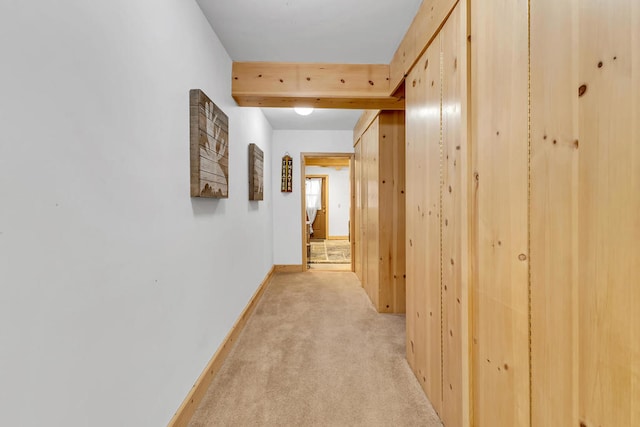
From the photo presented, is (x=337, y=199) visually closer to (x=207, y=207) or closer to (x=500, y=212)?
(x=207, y=207)

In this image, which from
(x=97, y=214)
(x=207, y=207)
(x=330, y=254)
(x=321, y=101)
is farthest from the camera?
(x=330, y=254)

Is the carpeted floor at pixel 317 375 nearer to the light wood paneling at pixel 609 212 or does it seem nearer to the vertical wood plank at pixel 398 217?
the vertical wood plank at pixel 398 217

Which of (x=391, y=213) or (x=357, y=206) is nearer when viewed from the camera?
(x=391, y=213)

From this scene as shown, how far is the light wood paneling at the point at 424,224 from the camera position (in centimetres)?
162

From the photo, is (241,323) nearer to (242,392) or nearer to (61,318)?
(242,392)

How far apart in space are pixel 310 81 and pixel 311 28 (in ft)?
1.69

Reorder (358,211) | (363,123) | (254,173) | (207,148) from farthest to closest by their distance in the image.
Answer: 1. (358,211)
2. (363,123)
3. (254,173)
4. (207,148)

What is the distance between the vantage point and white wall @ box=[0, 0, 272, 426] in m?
0.69

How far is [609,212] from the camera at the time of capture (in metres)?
0.67

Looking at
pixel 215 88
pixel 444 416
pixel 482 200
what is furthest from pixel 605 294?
pixel 215 88

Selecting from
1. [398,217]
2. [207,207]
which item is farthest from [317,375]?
[398,217]

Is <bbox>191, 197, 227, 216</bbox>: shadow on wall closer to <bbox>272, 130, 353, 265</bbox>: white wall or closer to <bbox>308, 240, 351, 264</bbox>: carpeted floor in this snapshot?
<bbox>272, 130, 353, 265</bbox>: white wall

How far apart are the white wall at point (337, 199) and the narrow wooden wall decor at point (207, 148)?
7307mm

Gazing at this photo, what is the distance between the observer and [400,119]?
3.13 metres
